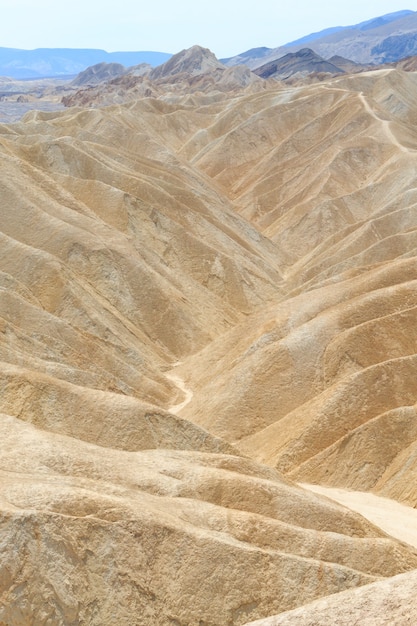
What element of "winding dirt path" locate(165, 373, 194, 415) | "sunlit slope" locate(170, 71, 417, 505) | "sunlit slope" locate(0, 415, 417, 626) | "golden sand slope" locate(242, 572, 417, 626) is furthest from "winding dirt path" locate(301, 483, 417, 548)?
"golden sand slope" locate(242, 572, 417, 626)

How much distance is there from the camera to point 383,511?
30906mm

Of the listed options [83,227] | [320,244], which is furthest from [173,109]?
[83,227]

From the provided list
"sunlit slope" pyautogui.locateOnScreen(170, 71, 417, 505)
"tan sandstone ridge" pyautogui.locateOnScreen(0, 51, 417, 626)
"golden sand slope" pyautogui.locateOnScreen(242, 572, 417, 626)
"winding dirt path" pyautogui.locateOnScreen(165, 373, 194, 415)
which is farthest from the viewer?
Answer: "winding dirt path" pyautogui.locateOnScreen(165, 373, 194, 415)

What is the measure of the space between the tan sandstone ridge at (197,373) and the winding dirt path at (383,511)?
0.94 metres

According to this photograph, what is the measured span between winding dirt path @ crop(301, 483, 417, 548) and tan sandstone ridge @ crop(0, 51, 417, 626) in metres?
0.94

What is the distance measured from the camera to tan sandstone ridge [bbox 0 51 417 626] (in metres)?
19.2

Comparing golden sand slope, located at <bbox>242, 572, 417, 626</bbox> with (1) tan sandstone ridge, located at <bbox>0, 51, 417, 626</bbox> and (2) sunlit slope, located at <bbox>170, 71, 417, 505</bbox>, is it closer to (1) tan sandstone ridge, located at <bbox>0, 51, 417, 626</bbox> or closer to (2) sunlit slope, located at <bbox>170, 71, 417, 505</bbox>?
(1) tan sandstone ridge, located at <bbox>0, 51, 417, 626</bbox>

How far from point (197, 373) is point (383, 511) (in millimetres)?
19872

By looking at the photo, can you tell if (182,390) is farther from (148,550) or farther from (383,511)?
(148,550)

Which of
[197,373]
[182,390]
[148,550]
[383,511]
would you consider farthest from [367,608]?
[197,373]

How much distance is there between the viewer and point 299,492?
83.6 ft

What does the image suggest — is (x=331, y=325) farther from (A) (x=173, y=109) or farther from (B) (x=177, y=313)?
(A) (x=173, y=109)

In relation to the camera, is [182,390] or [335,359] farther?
[182,390]

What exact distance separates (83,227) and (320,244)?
92.3 feet
